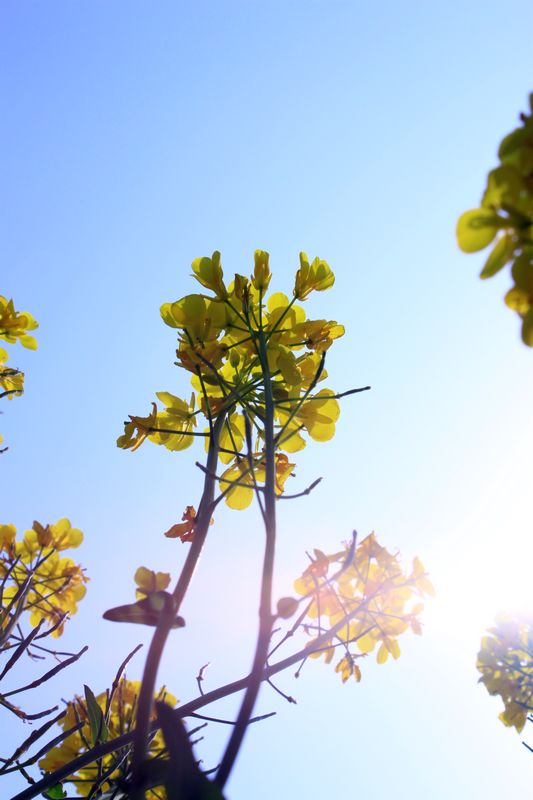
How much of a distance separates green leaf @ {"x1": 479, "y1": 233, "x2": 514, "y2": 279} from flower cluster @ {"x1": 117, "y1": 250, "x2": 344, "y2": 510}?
0.62 m

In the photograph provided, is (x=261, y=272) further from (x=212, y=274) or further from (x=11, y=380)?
(x=11, y=380)

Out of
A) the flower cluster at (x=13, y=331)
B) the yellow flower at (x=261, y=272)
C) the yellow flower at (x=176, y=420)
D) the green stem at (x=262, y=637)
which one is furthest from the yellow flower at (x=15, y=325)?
the green stem at (x=262, y=637)

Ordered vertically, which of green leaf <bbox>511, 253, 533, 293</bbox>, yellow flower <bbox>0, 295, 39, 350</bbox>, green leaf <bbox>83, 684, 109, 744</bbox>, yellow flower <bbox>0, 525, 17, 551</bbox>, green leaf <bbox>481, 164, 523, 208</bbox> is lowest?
green leaf <bbox>83, 684, 109, 744</bbox>

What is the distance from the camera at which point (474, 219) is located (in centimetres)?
96

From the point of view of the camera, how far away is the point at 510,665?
3.59 meters

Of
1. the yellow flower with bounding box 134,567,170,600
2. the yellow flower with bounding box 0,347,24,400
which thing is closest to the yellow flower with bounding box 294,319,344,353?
the yellow flower with bounding box 134,567,170,600

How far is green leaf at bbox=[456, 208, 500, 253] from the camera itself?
938mm

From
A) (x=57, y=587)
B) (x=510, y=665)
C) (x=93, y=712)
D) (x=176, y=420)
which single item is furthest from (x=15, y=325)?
(x=510, y=665)

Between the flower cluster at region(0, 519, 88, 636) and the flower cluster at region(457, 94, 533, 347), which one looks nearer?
the flower cluster at region(457, 94, 533, 347)

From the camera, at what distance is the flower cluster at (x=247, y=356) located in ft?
5.07

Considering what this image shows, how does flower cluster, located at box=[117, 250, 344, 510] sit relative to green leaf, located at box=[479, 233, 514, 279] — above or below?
above

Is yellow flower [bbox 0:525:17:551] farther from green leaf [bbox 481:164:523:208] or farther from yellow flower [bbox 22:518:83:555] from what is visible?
green leaf [bbox 481:164:523:208]

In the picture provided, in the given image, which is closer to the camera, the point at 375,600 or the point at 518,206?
the point at 518,206

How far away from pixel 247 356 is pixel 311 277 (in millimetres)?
316
